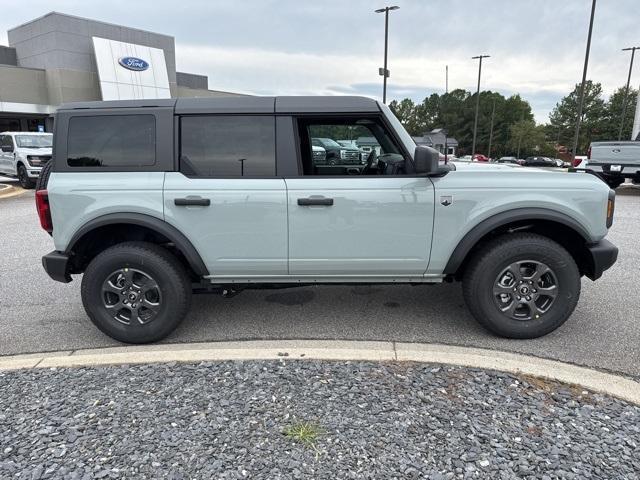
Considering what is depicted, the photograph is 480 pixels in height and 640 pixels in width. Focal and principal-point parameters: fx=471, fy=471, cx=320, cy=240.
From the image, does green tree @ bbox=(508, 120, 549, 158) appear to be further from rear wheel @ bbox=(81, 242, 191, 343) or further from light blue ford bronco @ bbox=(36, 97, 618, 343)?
rear wheel @ bbox=(81, 242, 191, 343)

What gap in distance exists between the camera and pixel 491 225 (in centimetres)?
335

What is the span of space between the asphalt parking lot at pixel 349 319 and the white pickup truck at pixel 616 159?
9167 mm

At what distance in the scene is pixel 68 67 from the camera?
106ft

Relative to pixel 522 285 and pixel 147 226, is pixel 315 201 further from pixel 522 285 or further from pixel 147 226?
pixel 522 285

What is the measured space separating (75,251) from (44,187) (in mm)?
581

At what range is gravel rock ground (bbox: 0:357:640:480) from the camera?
84.1 inches

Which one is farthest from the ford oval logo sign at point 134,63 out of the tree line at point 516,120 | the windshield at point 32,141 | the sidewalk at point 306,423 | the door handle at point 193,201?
the tree line at point 516,120

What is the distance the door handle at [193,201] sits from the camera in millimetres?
3318

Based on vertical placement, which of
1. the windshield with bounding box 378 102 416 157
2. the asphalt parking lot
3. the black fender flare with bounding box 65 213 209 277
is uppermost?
the windshield with bounding box 378 102 416 157

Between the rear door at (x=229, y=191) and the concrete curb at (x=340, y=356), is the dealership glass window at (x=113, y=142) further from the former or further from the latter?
the concrete curb at (x=340, y=356)

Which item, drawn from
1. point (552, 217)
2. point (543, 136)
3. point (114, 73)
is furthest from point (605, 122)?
point (552, 217)

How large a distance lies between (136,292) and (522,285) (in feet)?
9.37

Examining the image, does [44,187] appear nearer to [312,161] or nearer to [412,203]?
[312,161]

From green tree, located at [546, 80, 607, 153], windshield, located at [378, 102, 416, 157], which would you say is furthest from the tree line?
windshield, located at [378, 102, 416, 157]
